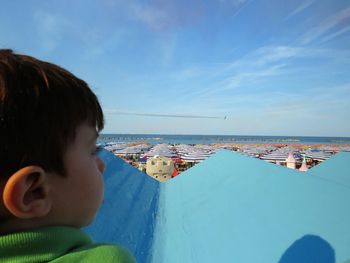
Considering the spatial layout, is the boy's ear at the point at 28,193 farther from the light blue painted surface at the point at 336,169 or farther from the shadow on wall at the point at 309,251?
the light blue painted surface at the point at 336,169

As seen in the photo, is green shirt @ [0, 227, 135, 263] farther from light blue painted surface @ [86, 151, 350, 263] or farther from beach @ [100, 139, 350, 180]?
beach @ [100, 139, 350, 180]

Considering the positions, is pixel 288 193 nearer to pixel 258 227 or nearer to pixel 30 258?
pixel 258 227

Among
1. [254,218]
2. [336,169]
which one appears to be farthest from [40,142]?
[336,169]

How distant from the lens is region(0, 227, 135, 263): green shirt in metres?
0.34

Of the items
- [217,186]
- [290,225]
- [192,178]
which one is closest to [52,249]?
[290,225]

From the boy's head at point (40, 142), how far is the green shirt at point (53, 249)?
0.02 meters

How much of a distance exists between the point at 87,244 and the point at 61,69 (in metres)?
0.26

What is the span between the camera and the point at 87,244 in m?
0.40

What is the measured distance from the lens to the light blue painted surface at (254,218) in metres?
0.85

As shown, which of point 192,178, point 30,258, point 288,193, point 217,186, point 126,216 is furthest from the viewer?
point 192,178

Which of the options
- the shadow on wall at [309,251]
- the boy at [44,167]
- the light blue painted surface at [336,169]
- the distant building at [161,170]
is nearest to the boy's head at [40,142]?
the boy at [44,167]

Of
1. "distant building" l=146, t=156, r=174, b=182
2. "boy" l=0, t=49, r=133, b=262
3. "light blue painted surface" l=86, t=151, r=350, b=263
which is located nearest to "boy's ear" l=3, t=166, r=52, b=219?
"boy" l=0, t=49, r=133, b=262

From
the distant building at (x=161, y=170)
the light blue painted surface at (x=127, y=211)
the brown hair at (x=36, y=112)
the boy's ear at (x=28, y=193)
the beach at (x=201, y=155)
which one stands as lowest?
the beach at (x=201, y=155)

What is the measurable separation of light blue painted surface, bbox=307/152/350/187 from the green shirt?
118cm
